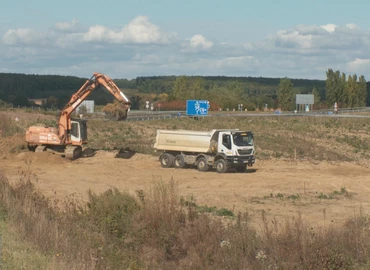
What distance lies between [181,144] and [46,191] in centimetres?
1216

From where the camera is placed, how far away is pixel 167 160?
130ft

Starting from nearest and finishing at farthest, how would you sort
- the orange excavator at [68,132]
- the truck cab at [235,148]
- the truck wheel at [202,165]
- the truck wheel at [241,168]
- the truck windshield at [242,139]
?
the truck cab at [235,148] → the truck windshield at [242,139] → the truck wheel at [202,165] → the truck wheel at [241,168] → the orange excavator at [68,132]

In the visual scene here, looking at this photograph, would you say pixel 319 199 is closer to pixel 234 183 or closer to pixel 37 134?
pixel 234 183

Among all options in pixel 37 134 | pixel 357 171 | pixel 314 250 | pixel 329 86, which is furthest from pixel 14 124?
pixel 329 86

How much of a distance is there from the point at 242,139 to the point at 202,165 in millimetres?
2651

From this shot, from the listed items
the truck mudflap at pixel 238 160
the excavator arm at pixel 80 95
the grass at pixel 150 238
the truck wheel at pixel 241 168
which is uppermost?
the excavator arm at pixel 80 95

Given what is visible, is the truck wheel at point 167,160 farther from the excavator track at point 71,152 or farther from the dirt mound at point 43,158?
the dirt mound at point 43,158

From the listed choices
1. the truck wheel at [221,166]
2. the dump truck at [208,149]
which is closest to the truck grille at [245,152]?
the dump truck at [208,149]

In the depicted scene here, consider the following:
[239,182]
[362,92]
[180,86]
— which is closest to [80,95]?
[239,182]

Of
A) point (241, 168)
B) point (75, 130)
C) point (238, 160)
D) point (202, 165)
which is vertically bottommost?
point (241, 168)

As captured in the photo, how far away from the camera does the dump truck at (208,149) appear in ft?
122

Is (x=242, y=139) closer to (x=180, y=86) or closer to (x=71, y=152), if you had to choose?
(x=71, y=152)

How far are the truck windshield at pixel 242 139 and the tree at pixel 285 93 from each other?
402ft

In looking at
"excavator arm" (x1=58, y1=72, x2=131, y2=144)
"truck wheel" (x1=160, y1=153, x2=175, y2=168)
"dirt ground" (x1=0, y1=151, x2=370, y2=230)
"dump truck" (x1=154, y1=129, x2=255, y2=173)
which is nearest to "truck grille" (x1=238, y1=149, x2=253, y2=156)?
"dump truck" (x1=154, y1=129, x2=255, y2=173)
